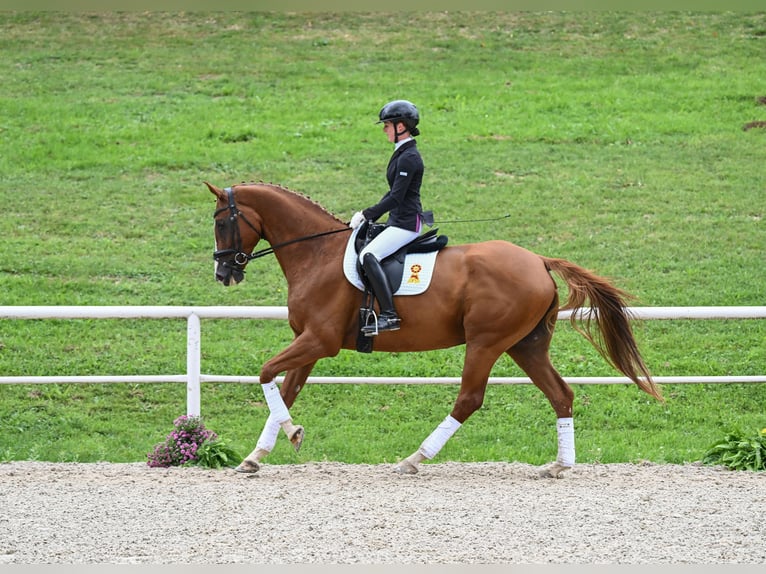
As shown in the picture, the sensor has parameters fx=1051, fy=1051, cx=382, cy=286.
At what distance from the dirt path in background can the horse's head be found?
1.63 m

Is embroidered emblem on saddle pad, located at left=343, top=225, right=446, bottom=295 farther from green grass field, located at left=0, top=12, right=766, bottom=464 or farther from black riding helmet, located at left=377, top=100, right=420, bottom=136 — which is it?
green grass field, located at left=0, top=12, right=766, bottom=464

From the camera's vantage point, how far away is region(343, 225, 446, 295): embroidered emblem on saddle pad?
808cm

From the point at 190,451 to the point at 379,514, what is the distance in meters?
2.30

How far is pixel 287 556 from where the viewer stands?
5.89 meters

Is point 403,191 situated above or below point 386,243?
above

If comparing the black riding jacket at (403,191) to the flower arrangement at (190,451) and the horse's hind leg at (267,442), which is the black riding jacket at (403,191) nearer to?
the horse's hind leg at (267,442)

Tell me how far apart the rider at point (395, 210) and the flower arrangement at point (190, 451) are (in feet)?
5.49

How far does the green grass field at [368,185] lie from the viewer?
11.2m

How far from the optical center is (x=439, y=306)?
8086 millimetres

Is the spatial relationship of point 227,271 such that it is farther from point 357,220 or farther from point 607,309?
point 607,309

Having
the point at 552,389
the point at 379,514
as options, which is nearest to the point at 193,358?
the point at 379,514

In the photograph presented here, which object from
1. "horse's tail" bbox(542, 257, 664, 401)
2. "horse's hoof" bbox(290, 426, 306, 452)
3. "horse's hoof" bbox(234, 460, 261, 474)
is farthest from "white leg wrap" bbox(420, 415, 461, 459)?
"horse's hoof" bbox(234, 460, 261, 474)

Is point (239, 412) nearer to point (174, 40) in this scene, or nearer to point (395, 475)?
point (395, 475)

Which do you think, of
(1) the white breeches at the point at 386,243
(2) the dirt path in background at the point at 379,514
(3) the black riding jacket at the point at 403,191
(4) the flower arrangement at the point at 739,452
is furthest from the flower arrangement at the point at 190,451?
(4) the flower arrangement at the point at 739,452
